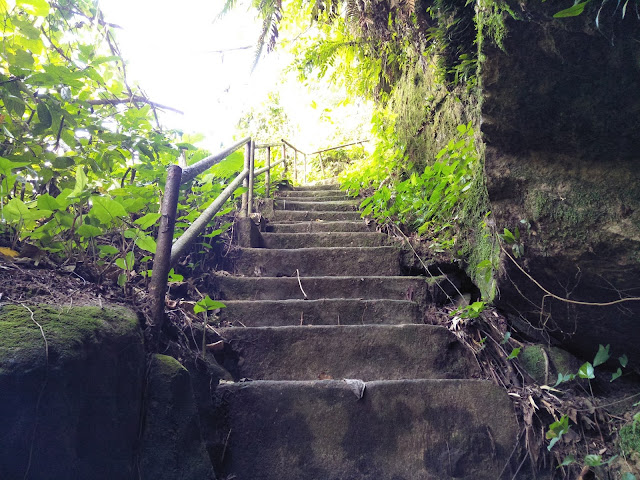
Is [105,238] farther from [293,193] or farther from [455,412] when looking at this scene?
[293,193]

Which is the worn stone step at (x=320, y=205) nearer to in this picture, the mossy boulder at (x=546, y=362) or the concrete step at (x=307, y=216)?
the concrete step at (x=307, y=216)

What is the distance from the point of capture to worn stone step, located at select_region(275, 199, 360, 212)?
16.1ft

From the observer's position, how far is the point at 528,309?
1.92m

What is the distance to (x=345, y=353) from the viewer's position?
206 cm

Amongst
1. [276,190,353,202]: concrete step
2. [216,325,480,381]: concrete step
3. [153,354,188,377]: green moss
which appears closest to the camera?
[153,354,188,377]: green moss

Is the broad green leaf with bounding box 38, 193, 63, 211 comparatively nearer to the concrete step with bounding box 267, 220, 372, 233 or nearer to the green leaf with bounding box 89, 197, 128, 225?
the green leaf with bounding box 89, 197, 128, 225

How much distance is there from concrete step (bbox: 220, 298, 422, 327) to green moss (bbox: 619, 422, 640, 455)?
1.07 meters

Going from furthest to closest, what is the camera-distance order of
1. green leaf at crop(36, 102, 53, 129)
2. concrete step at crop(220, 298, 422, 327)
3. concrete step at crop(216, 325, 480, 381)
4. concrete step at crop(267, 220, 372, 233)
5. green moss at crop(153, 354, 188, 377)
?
concrete step at crop(267, 220, 372, 233) < concrete step at crop(220, 298, 422, 327) < concrete step at crop(216, 325, 480, 381) < green leaf at crop(36, 102, 53, 129) < green moss at crop(153, 354, 188, 377)

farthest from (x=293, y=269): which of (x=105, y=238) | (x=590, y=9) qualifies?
(x=590, y=9)

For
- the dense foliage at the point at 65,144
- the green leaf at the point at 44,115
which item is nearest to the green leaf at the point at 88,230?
the dense foliage at the point at 65,144

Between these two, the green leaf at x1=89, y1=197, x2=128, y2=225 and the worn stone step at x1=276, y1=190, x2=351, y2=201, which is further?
the worn stone step at x1=276, y1=190, x2=351, y2=201

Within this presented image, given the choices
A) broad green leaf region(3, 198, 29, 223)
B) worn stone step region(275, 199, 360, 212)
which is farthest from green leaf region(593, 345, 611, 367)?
worn stone step region(275, 199, 360, 212)

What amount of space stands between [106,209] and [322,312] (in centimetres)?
134

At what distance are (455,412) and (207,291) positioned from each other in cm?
154
